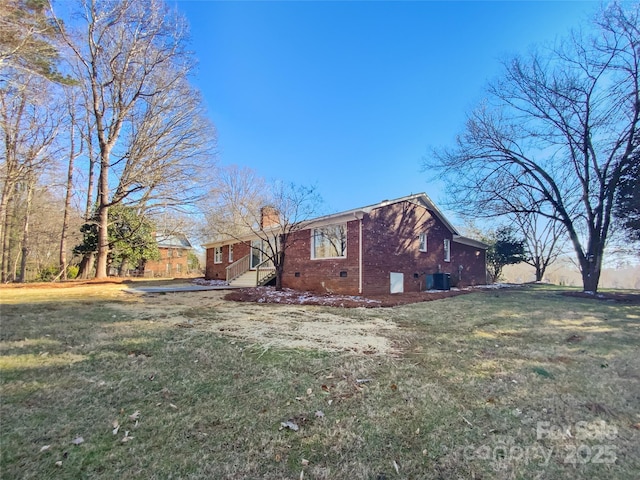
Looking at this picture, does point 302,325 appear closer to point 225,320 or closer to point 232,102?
point 225,320

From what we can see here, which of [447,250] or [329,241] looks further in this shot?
[447,250]

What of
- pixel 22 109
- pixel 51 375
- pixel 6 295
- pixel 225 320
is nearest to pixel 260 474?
pixel 51 375

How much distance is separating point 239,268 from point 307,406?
630 inches

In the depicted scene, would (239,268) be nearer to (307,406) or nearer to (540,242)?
(307,406)

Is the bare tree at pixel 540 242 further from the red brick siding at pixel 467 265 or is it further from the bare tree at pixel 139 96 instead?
the bare tree at pixel 139 96

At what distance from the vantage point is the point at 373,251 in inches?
491

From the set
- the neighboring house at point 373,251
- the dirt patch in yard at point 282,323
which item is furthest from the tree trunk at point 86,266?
the dirt patch in yard at point 282,323

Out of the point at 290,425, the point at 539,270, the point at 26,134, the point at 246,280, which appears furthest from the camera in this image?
the point at 539,270

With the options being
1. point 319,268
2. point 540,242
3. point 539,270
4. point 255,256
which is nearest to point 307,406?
point 319,268

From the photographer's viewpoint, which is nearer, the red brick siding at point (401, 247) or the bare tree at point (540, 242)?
the red brick siding at point (401, 247)

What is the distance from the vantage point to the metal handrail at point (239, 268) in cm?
1817

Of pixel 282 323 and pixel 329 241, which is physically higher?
pixel 329 241

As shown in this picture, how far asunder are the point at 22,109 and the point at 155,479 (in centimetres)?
2000

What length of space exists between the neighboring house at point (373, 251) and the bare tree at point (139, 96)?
6.45 m
